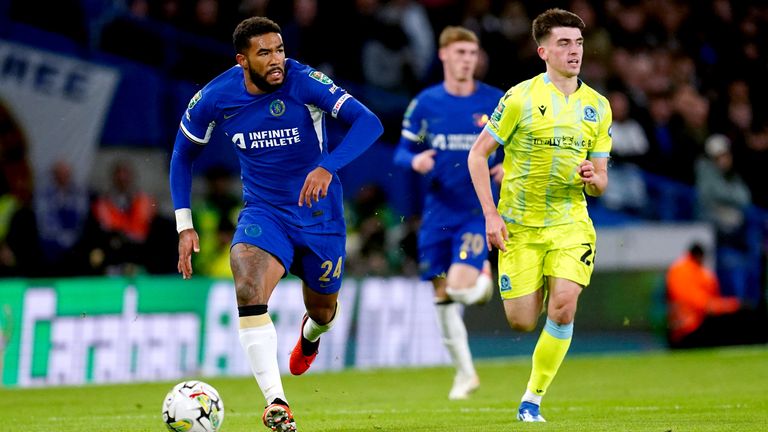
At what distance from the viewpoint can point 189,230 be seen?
8.76m

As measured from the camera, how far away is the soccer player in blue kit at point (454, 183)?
1223 cm

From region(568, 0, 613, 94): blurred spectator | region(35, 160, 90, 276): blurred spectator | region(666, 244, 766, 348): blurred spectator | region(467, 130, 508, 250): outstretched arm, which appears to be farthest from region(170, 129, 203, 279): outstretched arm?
region(568, 0, 613, 94): blurred spectator

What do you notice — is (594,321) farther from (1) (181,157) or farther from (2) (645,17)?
(1) (181,157)

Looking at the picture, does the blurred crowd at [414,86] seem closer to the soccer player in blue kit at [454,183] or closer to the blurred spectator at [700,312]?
the blurred spectator at [700,312]

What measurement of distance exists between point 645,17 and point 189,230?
16522 millimetres

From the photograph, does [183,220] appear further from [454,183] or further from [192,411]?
[454,183]

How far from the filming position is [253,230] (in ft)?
28.4

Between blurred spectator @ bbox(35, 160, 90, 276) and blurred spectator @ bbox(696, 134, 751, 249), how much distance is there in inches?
339

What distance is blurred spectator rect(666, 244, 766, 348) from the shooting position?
62.3 ft

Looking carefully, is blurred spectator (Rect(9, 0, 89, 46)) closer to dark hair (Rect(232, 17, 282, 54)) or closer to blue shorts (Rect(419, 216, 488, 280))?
blue shorts (Rect(419, 216, 488, 280))

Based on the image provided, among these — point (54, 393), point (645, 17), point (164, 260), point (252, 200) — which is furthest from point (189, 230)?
point (645, 17)

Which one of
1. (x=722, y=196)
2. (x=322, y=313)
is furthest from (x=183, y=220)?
(x=722, y=196)

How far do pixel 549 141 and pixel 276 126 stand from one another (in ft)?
5.64

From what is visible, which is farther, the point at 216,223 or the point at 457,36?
the point at 216,223
